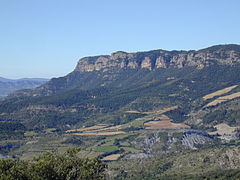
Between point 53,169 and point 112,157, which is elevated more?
point 53,169

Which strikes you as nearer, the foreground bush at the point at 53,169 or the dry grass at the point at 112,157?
the foreground bush at the point at 53,169

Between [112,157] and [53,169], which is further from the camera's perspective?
[112,157]

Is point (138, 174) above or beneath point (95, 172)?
beneath

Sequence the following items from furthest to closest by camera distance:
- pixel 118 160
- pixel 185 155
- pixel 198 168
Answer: pixel 118 160 < pixel 185 155 < pixel 198 168

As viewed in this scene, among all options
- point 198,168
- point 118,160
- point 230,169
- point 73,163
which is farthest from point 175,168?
point 73,163

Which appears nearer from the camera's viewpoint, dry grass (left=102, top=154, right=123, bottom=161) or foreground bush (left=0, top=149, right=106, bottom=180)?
foreground bush (left=0, top=149, right=106, bottom=180)

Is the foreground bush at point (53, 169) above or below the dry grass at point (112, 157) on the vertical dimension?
above

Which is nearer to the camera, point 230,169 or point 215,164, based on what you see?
point 230,169

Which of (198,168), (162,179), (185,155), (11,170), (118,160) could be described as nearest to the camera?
(11,170)

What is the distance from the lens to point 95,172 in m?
71.4

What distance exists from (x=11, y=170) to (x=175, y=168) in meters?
94.6

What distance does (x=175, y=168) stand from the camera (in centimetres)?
15225

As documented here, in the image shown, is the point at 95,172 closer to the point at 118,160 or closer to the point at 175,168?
the point at 175,168

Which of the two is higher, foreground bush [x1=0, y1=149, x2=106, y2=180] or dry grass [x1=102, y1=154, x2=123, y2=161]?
foreground bush [x1=0, y1=149, x2=106, y2=180]
